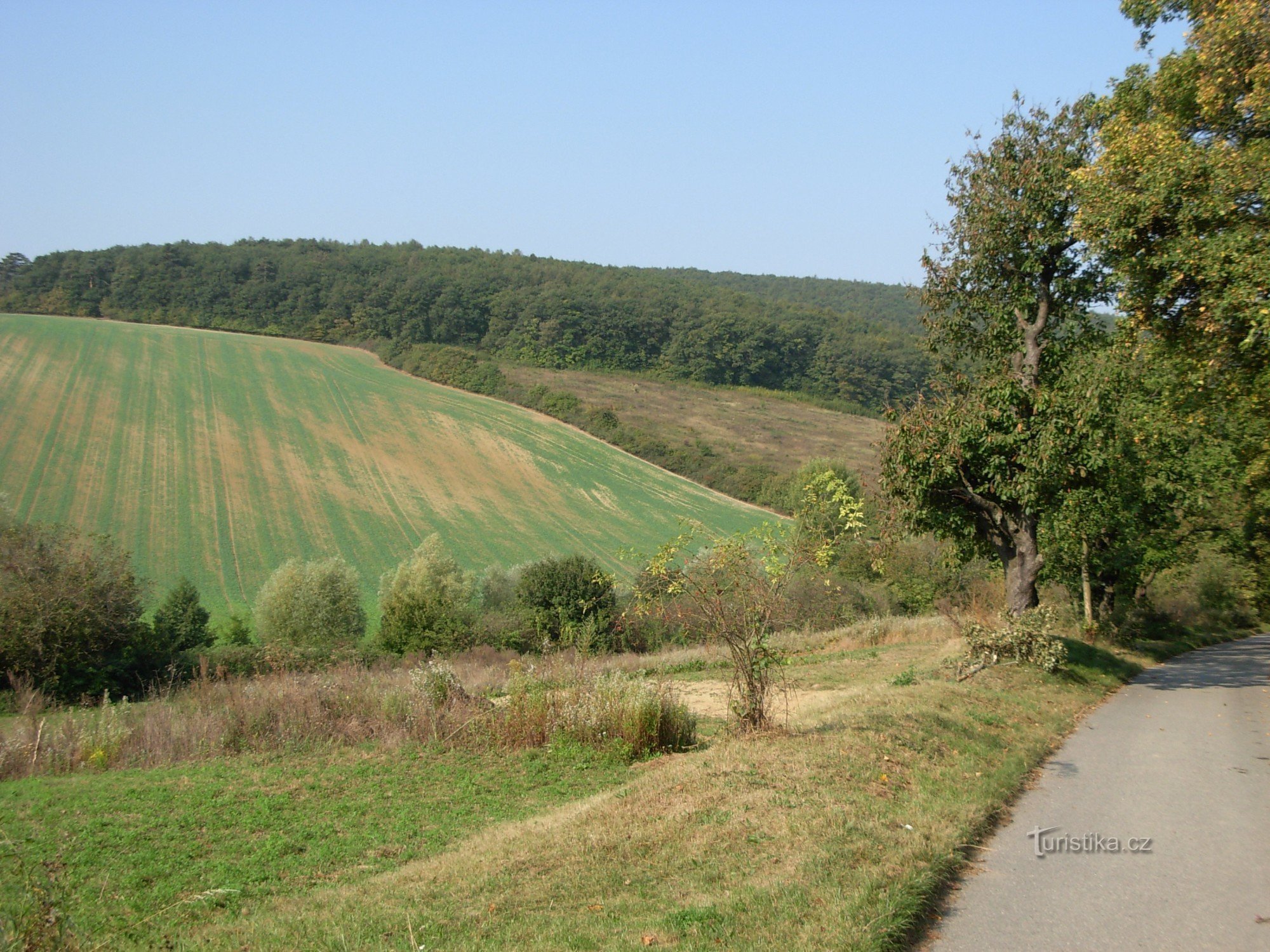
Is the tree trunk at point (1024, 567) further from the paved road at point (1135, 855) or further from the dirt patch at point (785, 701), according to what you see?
the paved road at point (1135, 855)

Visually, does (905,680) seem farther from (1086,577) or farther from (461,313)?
(461,313)

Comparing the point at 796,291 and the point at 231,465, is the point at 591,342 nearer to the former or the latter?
the point at 231,465

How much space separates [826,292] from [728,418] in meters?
74.4

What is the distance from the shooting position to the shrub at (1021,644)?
14.2 m

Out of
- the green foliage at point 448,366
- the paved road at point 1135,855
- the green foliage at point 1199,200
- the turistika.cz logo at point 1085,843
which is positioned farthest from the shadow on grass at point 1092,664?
the green foliage at point 448,366

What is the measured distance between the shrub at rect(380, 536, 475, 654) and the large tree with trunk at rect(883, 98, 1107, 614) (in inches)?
768

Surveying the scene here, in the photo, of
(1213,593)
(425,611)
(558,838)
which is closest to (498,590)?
(425,611)

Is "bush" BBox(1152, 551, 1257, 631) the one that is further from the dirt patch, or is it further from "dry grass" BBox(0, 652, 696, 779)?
"dry grass" BBox(0, 652, 696, 779)

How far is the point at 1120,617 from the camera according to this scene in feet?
81.5

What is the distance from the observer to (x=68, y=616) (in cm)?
2366

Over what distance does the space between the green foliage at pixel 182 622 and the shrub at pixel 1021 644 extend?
24280 mm

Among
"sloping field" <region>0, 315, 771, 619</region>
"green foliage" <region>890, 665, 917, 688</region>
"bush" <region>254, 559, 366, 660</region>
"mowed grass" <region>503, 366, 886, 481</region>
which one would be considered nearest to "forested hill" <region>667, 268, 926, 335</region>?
"mowed grass" <region>503, 366, 886, 481</region>

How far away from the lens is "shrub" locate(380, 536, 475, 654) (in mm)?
31156

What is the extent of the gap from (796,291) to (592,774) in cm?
13720
